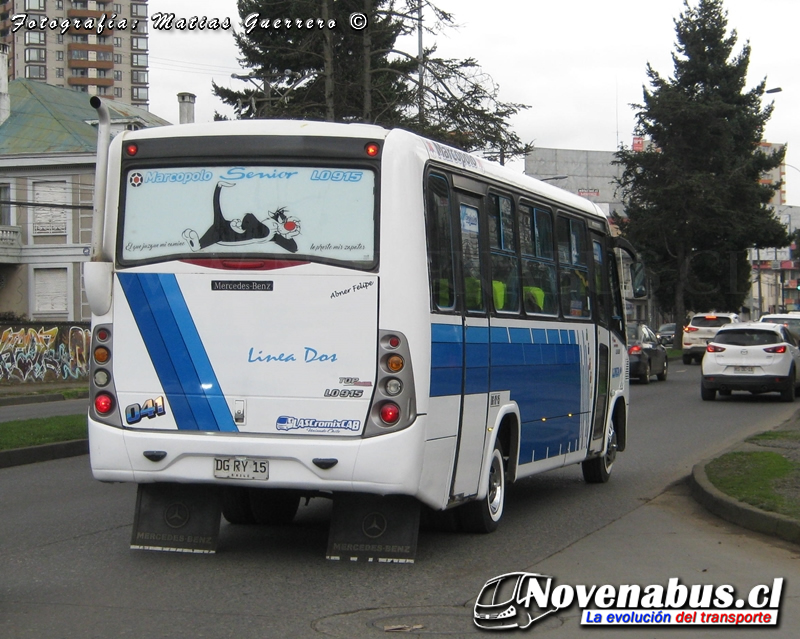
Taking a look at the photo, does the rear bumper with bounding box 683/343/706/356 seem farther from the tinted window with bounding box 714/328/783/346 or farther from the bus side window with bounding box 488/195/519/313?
the bus side window with bounding box 488/195/519/313

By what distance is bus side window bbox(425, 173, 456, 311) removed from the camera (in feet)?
24.8

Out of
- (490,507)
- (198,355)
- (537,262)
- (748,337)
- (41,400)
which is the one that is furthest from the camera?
(41,400)

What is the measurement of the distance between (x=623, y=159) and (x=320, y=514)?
54.0m

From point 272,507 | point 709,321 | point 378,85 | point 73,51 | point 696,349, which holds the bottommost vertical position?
point 272,507

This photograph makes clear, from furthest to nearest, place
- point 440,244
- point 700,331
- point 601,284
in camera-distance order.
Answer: point 700,331
point 601,284
point 440,244

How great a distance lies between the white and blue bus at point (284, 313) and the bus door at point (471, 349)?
26mm

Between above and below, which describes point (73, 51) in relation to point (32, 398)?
above

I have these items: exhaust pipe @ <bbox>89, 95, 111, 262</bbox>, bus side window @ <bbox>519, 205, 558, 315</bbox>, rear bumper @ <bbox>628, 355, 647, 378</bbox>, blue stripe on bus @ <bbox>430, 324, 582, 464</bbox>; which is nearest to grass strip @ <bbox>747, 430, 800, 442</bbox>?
blue stripe on bus @ <bbox>430, 324, 582, 464</bbox>

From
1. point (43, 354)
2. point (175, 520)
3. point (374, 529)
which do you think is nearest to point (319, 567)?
point (374, 529)

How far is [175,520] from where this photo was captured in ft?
25.7

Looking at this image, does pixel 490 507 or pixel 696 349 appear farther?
pixel 696 349

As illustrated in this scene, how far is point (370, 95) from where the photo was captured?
27.2 m

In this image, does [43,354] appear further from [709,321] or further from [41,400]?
[709,321]

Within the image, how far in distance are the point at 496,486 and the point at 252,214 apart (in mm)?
2960
